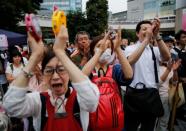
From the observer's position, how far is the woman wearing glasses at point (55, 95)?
241 centimetres

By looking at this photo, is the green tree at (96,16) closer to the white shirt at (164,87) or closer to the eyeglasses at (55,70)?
the white shirt at (164,87)

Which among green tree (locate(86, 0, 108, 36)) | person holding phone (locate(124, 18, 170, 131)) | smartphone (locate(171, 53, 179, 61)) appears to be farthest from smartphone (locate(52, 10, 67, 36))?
green tree (locate(86, 0, 108, 36))

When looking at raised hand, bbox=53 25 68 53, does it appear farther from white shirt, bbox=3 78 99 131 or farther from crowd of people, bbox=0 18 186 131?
white shirt, bbox=3 78 99 131

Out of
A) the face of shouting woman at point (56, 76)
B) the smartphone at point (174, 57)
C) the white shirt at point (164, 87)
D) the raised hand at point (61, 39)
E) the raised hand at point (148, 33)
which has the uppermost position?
the raised hand at point (61, 39)

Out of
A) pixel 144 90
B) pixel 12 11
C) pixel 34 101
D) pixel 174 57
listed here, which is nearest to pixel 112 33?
pixel 144 90

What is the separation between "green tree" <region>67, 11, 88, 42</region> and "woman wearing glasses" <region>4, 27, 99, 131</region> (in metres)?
31.5

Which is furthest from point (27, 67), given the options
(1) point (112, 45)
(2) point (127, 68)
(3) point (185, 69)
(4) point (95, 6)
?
(4) point (95, 6)

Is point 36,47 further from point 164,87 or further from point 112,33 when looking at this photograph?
point 164,87

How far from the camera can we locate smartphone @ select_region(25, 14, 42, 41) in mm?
2281

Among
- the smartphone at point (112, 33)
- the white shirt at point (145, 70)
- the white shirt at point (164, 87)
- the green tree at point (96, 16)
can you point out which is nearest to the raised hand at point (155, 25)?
the white shirt at point (145, 70)

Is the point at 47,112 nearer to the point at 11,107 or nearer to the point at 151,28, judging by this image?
the point at 11,107

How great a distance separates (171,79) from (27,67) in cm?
427

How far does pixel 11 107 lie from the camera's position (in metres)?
2.44

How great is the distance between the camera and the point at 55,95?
2.65 meters
